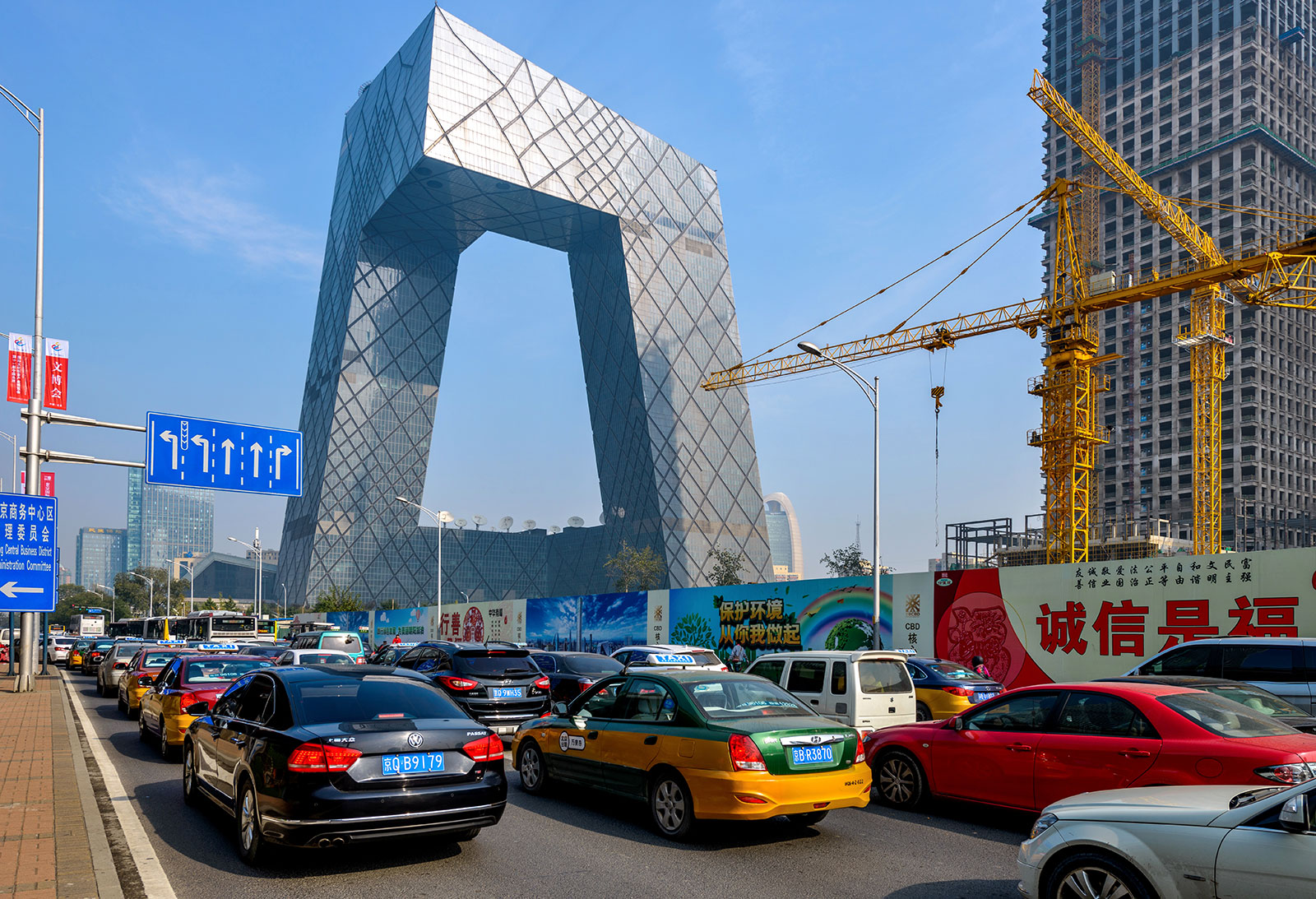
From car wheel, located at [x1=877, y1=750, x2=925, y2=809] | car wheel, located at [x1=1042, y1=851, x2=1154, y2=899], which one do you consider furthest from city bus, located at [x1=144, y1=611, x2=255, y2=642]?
car wheel, located at [x1=1042, y1=851, x2=1154, y2=899]

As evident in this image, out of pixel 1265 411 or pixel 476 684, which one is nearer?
pixel 476 684

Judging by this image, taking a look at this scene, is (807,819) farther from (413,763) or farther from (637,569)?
(637,569)

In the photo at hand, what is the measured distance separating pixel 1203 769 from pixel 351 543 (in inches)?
4174

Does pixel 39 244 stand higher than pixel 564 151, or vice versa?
pixel 564 151

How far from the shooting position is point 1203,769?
24.8ft

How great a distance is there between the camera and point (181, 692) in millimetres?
13680

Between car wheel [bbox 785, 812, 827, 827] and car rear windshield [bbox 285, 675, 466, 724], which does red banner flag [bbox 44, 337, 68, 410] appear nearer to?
car rear windshield [bbox 285, 675, 466, 724]

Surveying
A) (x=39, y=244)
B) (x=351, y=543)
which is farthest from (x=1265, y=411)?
(x=39, y=244)

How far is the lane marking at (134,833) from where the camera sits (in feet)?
23.1

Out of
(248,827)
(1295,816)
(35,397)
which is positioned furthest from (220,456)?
(1295,816)

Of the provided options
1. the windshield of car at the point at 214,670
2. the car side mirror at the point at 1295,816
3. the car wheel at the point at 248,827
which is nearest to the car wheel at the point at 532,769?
the car wheel at the point at 248,827

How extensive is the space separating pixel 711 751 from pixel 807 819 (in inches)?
60.9

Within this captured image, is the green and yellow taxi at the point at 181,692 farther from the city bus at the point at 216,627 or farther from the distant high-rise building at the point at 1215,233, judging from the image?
the distant high-rise building at the point at 1215,233

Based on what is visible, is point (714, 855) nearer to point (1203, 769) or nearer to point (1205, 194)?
point (1203, 769)
